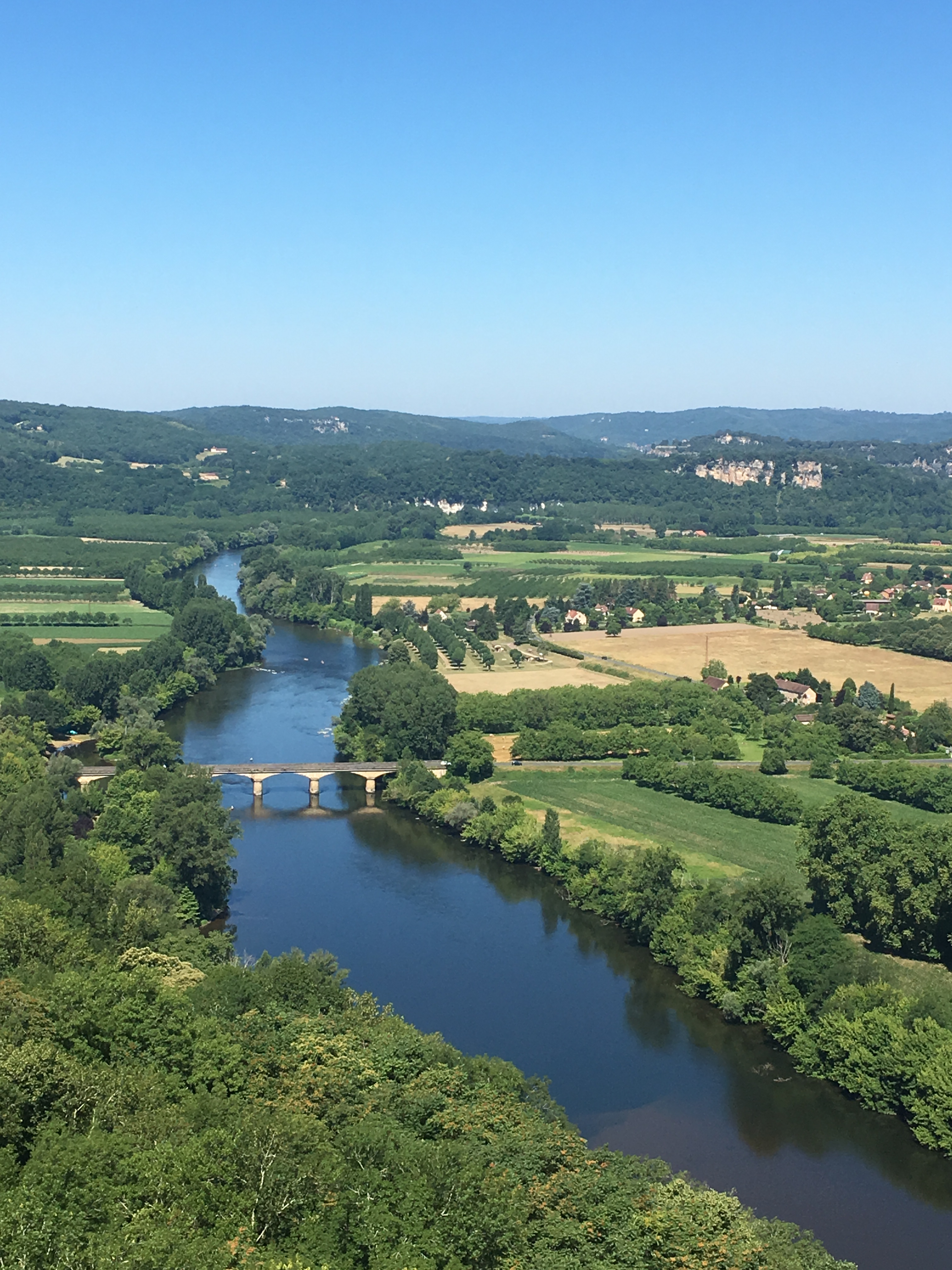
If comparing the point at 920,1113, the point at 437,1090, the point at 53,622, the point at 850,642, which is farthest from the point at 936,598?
the point at 437,1090

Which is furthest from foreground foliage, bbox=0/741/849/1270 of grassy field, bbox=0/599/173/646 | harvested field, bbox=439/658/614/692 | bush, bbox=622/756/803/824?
grassy field, bbox=0/599/173/646

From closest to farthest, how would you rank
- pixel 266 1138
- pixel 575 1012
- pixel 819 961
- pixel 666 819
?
1. pixel 266 1138
2. pixel 819 961
3. pixel 575 1012
4. pixel 666 819

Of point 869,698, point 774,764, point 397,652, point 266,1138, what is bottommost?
point 774,764

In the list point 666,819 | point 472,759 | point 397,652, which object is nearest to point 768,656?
point 397,652

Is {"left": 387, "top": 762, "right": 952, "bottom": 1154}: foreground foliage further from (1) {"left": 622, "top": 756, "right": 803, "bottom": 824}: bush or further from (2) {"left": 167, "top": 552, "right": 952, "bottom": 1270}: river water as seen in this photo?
(1) {"left": 622, "top": 756, "right": 803, "bottom": 824}: bush

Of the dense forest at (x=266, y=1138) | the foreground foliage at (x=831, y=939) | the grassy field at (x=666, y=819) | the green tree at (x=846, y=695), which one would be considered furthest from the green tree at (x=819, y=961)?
the green tree at (x=846, y=695)

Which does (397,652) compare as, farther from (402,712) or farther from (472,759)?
(472,759)
